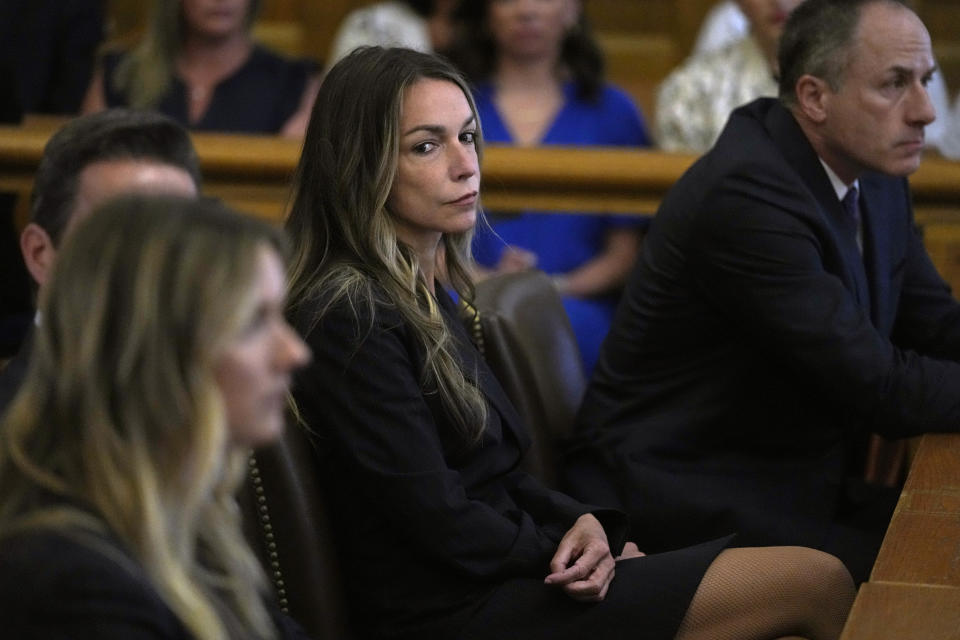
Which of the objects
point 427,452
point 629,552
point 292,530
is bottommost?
point 629,552

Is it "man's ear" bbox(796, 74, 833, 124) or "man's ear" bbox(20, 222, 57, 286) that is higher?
"man's ear" bbox(796, 74, 833, 124)

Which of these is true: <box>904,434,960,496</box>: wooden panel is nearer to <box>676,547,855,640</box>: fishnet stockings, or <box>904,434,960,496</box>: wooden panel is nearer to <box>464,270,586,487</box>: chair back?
<box>676,547,855,640</box>: fishnet stockings

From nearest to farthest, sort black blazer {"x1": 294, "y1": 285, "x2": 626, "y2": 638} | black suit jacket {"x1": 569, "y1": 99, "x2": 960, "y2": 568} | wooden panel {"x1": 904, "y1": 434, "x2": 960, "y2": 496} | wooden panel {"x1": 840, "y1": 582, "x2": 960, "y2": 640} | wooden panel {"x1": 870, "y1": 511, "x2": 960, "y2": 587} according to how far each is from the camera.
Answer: wooden panel {"x1": 840, "y1": 582, "x2": 960, "y2": 640}, wooden panel {"x1": 870, "y1": 511, "x2": 960, "y2": 587}, black blazer {"x1": 294, "y1": 285, "x2": 626, "y2": 638}, wooden panel {"x1": 904, "y1": 434, "x2": 960, "y2": 496}, black suit jacket {"x1": 569, "y1": 99, "x2": 960, "y2": 568}

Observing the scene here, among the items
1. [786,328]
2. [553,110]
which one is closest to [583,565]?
[786,328]

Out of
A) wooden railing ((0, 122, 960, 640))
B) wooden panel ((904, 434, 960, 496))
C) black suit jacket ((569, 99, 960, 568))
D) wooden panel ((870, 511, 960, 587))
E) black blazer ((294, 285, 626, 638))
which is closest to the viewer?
wooden panel ((870, 511, 960, 587))

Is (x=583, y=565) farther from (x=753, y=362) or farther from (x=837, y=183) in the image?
(x=837, y=183)

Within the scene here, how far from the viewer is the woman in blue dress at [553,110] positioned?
3852mm

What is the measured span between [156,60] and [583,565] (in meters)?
2.37

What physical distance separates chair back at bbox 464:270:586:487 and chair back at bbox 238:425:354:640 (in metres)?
0.58

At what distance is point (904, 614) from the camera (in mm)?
1632

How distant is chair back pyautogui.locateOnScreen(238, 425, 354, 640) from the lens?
199 centimetres

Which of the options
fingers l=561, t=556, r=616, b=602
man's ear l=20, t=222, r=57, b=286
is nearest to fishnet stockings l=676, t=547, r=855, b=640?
fingers l=561, t=556, r=616, b=602

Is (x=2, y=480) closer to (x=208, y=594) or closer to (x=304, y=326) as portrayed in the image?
(x=208, y=594)

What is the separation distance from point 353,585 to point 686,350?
835mm
